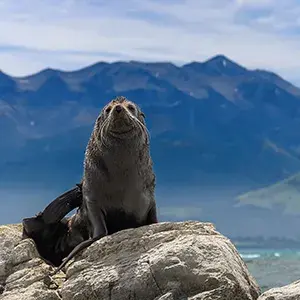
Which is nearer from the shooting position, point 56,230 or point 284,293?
point 284,293

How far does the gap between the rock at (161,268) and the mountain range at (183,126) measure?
14507 cm

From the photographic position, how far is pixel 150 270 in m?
7.87

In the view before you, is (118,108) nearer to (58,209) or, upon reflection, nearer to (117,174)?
(117,174)

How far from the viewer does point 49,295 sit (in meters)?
8.41

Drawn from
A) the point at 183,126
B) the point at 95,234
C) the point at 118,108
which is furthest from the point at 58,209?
the point at 183,126

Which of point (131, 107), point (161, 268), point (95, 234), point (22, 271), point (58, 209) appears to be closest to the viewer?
point (161, 268)

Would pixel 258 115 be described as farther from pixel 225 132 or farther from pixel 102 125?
pixel 102 125

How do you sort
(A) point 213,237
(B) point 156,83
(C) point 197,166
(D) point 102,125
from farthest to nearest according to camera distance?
(C) point 197,166 < (B) point 156,83 < (D) point 102,125 < (A) point 213,237

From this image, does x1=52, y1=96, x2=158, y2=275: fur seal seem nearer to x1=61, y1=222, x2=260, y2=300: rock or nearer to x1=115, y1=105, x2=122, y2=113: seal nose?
x1=115, y1=105, x2=122, y2=113: seal nose

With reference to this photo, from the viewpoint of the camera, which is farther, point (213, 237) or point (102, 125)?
point (102, 125)


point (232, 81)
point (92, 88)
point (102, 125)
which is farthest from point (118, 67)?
point (102, 125)

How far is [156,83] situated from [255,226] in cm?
3665

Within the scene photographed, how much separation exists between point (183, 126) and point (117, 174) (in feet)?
541

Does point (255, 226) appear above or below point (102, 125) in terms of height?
below
